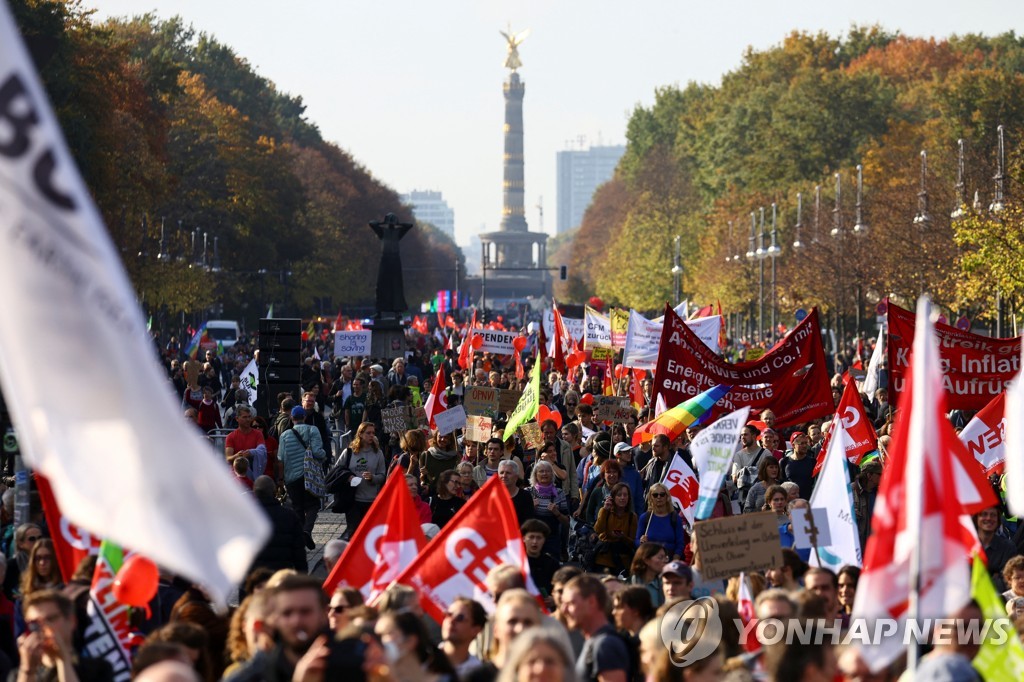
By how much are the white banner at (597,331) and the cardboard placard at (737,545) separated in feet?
68.2

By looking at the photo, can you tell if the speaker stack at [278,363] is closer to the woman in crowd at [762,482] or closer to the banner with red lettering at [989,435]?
the woman in crowd at [762,482]

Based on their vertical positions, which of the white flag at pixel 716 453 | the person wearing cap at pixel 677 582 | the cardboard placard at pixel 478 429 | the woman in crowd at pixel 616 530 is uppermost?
the white flag at pixel 716 453

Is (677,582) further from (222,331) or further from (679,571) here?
(222,331)

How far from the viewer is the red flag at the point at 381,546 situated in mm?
9445

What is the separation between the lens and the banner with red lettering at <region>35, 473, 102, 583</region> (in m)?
9.48

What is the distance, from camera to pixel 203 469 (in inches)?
180

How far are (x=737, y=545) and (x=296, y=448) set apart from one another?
823 centimetres

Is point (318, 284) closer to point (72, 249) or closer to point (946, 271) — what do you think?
point (946, 271)

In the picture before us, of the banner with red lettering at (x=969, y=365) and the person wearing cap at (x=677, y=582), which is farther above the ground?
the banner with red lettering at (x=969, y=365)

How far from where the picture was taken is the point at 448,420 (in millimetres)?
16656

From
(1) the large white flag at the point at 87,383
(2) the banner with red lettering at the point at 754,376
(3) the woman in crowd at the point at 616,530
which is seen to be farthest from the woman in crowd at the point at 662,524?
(1) the large white flag at the point at 87,383

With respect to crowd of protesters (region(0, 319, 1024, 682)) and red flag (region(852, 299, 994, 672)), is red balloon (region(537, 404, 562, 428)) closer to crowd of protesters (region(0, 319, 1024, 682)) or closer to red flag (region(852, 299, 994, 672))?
crowd of protesters (region(0, 319, 1024, 682))

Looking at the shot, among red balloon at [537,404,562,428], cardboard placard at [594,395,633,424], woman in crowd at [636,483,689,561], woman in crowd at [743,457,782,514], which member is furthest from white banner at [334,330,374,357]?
woman in crowd at [636,483,689,561]

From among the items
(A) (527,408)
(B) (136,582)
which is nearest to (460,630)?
(B) (136,582)
